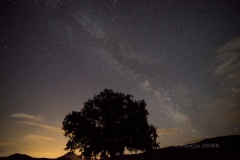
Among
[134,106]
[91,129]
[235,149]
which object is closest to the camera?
[235,149]

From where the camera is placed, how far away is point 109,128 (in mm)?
26219

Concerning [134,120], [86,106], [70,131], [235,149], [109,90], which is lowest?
[235,149]

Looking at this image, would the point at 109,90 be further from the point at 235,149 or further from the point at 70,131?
the point at 235,149

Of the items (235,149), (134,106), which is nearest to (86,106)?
(134,106)

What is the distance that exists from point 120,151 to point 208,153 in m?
13.9

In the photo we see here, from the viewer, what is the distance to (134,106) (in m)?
28.2

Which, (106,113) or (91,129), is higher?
(106,113)

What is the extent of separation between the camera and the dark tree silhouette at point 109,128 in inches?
1034

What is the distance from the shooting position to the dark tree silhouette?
86.2 ft

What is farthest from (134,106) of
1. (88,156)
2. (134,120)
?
(88,156)

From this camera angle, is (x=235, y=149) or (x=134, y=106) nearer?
(x=235, y=149)

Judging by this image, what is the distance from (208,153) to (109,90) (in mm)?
16998

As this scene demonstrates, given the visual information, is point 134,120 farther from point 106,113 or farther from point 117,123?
point 106,113

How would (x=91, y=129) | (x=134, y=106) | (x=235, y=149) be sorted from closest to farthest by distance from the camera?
(x=235, y=149) → (x=91, y=129) → (x=134, y=106)
